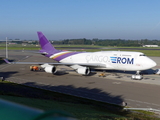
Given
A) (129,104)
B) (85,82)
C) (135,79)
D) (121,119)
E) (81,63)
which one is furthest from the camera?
(81,63)

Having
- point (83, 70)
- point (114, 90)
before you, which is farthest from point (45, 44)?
point (114, 90)

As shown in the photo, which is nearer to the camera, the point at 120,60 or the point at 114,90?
the point at 114,90

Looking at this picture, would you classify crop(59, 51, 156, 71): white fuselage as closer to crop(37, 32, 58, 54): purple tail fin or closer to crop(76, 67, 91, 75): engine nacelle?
crop(76, 67, 91, 75): engine nacelle

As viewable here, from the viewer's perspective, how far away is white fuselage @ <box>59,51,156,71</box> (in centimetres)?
3174

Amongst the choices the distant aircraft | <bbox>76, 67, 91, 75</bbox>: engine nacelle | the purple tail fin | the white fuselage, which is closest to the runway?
the white fuselage

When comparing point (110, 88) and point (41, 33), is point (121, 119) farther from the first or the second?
point (41, 33)

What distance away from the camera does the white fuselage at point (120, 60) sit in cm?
3174

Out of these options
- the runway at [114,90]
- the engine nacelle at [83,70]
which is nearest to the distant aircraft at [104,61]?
the engine nacelle at [83,70]

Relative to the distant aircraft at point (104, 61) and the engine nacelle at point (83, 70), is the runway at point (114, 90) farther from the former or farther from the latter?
the engine nacelle at point (83, 70)

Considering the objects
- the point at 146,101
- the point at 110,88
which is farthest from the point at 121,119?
the point at 110,88

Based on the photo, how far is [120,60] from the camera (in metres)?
33.2

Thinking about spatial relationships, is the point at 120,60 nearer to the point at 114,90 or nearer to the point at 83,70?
the point at 83,70

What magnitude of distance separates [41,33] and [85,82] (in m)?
18.9

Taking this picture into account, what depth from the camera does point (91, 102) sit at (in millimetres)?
19891
